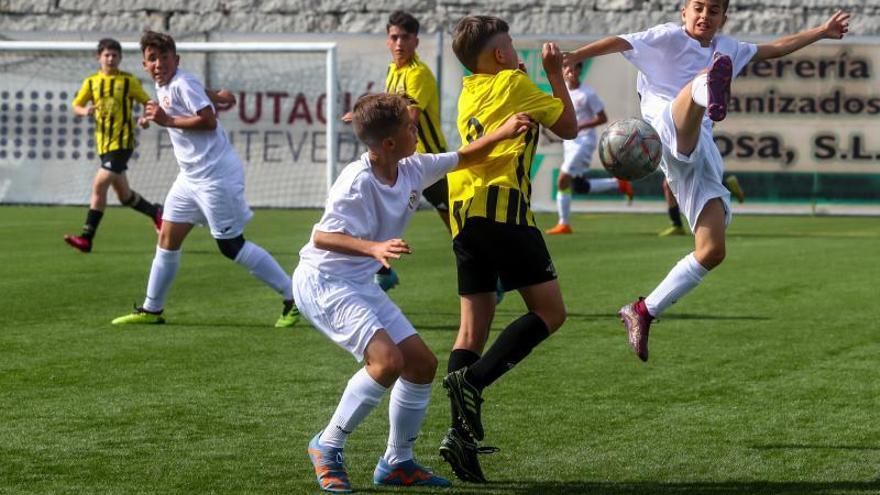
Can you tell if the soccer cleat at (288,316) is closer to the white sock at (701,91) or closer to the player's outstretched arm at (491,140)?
the white sock at (701,91)

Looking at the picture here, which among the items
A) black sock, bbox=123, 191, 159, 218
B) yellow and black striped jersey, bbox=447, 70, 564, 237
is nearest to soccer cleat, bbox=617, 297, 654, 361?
yellow and black striped jersey, bbox=447, 70, 564, 237

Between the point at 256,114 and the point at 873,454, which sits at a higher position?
→ the point at 873,454

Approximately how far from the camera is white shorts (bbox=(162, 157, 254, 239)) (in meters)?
10.3

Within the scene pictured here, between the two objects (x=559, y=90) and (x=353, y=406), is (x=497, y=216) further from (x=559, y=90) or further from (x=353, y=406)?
(x=353, y=406)

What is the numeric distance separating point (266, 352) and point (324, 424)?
222 centimetres

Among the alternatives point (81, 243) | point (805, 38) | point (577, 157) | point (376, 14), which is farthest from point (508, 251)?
point (376, 14)

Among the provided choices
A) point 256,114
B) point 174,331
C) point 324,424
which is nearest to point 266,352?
point 174,331

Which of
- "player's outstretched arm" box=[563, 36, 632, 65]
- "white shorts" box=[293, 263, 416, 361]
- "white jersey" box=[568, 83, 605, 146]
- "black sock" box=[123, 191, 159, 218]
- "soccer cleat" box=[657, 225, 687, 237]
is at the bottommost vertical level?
"soccer cleat" box=[657, 225, 687, 237]

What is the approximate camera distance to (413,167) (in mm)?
5715

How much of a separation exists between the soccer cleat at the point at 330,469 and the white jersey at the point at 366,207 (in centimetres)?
61

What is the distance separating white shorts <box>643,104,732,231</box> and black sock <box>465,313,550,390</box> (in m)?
1.67

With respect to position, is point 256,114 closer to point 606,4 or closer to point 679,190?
point 606,4

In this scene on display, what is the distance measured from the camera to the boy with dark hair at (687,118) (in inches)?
292

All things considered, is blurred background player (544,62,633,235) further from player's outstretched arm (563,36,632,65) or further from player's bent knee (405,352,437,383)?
player's bent knee (405,352,437,383)
